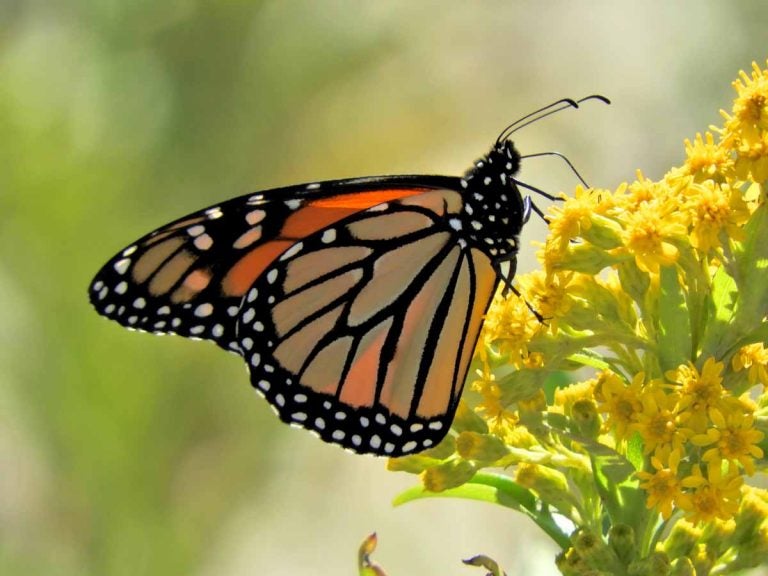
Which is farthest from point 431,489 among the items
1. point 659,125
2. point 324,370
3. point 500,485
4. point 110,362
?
point 659,125

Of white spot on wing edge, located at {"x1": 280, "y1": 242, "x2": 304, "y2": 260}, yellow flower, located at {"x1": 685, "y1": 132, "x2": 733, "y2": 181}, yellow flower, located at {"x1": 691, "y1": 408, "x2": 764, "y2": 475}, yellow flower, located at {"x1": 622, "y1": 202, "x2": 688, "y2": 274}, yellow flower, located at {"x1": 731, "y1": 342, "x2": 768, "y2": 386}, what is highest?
yellow flower, located at {"x1": 685, "y1": 132, "x2": 733, "y2": 181}

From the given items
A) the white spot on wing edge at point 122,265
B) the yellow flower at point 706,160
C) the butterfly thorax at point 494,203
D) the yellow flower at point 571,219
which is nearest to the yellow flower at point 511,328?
the yellow flower at point 571,219

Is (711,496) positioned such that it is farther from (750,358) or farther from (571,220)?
(571,220)

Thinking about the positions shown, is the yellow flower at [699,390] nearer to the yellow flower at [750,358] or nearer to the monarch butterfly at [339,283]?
the yellow flower at [750,358]

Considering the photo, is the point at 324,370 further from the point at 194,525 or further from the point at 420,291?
the point at 194,525

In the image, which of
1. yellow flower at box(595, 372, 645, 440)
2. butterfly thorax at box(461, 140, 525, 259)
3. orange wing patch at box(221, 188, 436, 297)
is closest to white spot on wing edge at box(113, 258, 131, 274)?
orange wing patch at box(221, 188, 436, 297)

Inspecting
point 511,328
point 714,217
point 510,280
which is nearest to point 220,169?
point 510,280

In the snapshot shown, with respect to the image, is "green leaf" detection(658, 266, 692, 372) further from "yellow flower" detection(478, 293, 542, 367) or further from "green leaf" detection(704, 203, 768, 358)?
"yellow flower" detection(478, 293, 542, 367)

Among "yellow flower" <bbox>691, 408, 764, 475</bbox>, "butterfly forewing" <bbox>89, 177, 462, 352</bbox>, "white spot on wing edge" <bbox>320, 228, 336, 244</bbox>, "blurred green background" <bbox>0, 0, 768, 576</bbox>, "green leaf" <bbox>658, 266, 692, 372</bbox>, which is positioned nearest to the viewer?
"yellow flower" <bbox>691, 408, 764, 475</bbox>
